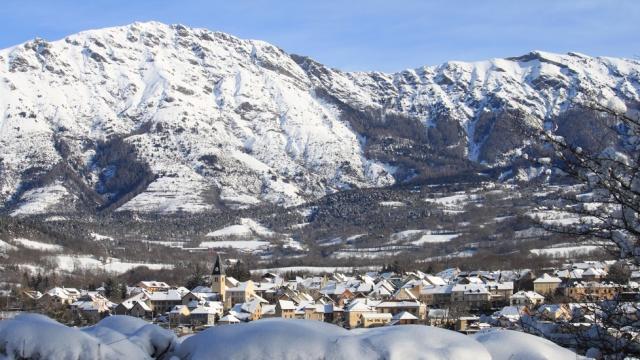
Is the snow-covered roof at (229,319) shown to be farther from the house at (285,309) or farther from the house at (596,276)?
the house at (596,276)

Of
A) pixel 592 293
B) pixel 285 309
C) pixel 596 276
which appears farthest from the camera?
pixel 285 309

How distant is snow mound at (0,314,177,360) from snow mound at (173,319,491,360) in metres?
0.84

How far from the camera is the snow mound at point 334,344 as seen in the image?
31.0 feet

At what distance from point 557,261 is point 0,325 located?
139 m

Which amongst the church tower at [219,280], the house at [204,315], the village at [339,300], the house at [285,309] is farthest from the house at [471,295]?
the church tower at [219,280]

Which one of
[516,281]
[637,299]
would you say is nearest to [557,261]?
[516,281]

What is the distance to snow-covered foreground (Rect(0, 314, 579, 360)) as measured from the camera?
9.49 m

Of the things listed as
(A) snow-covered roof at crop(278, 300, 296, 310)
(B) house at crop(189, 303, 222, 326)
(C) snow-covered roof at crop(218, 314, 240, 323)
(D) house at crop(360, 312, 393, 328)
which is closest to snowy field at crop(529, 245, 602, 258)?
(A) snow-covered roof at crop(278, 300, 296, 310)

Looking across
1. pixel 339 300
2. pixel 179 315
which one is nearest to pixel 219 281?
pixel 339 300

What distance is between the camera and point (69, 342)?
9.84 metres

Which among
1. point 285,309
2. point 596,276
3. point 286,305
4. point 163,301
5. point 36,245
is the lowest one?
point 163,301

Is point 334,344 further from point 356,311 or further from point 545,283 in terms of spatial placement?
point 545,283

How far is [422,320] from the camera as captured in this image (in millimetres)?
74000

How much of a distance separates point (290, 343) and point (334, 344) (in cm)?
43
